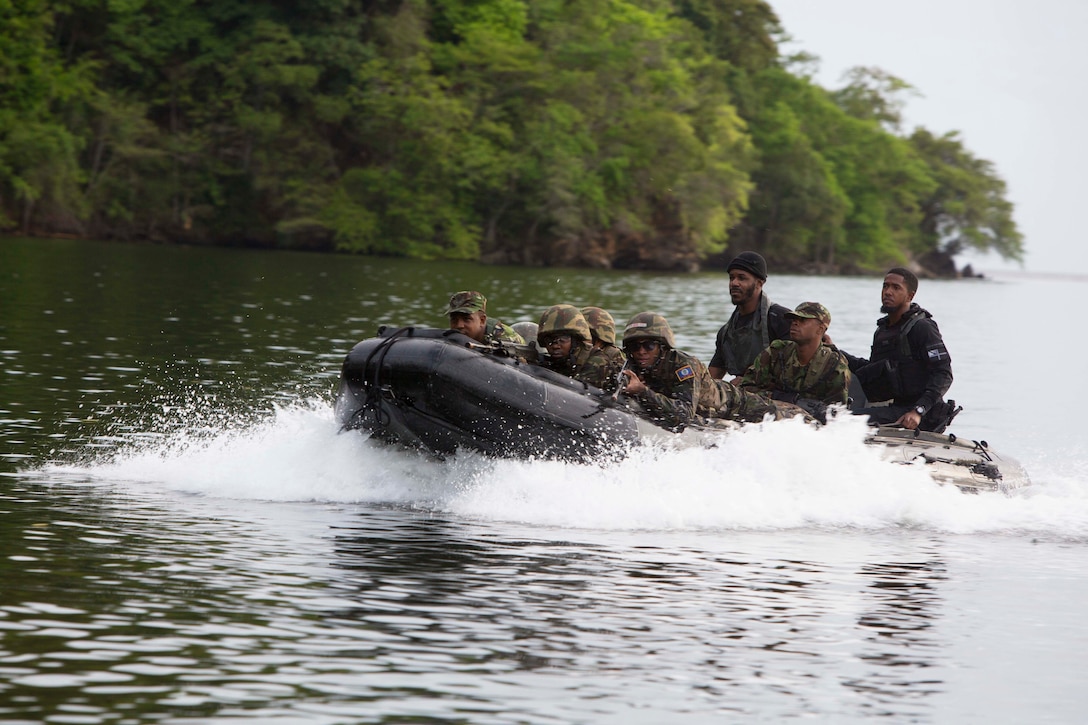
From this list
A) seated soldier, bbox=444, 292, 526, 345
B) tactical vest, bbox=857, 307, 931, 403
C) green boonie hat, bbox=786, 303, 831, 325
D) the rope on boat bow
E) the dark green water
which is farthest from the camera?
tactical vest, bbox=857, 307, 931, 403

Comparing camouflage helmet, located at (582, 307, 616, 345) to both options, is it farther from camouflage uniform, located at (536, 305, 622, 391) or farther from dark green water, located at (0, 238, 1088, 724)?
dark green water, located at (0, 238, 1088, 724)

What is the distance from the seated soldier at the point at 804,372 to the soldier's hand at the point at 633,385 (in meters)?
1.07

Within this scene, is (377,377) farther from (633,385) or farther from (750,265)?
(750,265)

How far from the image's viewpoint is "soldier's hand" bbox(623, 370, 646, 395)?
1072 centimetres

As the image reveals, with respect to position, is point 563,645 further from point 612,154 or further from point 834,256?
point 834,256

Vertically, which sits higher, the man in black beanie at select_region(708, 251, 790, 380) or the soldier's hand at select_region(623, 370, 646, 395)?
the man in black beanie at select_region(708, 251, 790, 380)

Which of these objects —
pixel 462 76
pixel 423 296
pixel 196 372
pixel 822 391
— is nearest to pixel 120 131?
pixel 462 76

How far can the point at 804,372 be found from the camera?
38.1 ft

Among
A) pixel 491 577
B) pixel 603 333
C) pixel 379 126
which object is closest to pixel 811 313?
pixel 603 333

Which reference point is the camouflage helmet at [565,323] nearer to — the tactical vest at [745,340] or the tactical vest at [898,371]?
the tactical vest at [745,340]

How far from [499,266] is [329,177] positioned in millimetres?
9339

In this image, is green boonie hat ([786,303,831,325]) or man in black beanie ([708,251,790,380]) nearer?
green boonie hat ([786,303,831,325])

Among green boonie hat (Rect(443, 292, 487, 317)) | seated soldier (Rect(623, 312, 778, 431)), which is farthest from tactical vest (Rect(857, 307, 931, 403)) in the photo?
green boonie hat (Rect(443, 292, 487, 317))

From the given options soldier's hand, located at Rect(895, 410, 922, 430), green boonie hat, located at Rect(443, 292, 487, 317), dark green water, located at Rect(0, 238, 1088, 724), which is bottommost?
dark green water, located at Rect(0, 238, 1088, 724)
